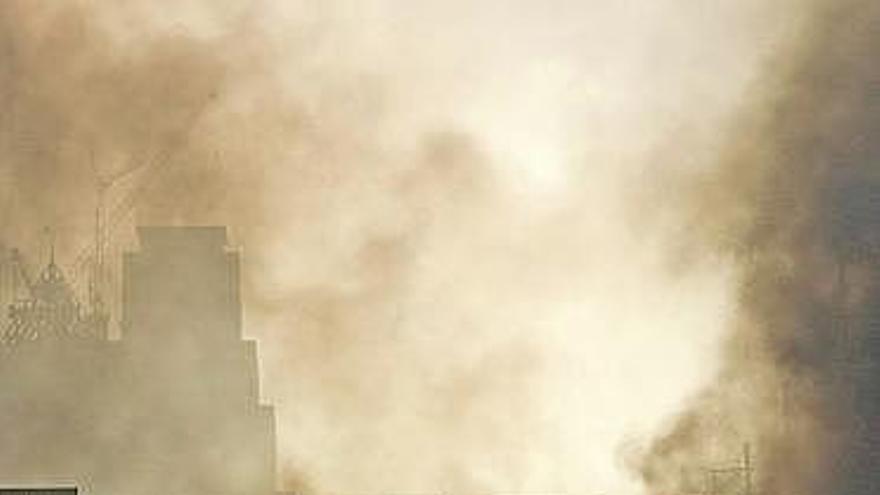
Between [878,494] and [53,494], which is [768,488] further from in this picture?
[53,494]

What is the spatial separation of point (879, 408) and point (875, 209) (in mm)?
11452

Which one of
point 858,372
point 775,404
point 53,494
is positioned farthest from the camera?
point 858,372

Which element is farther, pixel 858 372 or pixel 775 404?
pixel 858 372

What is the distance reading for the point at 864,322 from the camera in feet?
424

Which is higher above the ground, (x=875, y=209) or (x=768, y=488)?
(x=875, y=209)

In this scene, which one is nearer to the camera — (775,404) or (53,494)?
(53,494)

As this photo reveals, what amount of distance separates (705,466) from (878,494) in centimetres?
1101

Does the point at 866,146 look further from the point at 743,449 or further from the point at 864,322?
the point at 743,449

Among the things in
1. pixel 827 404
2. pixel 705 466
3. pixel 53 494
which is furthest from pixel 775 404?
pixel 53 494

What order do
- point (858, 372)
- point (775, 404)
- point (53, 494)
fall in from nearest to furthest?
point (53, 494)
point (775, 404)
point (858, 372)

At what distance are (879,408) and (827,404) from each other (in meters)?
7.86

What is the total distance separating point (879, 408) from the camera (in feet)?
439

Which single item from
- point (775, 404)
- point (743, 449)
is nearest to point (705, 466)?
point (743, 449)

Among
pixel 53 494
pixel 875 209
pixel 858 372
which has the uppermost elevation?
pixel 875 209
